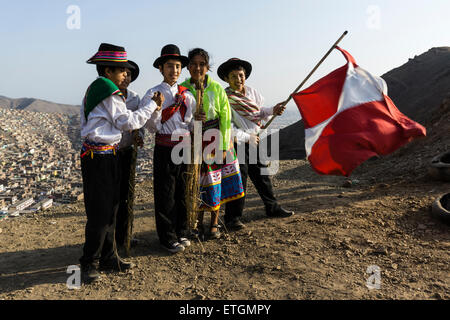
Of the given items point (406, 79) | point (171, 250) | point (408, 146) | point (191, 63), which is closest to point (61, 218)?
point (171, 250)

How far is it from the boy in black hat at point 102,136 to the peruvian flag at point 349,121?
1.72 meters

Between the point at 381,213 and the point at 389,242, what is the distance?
0.78 metres

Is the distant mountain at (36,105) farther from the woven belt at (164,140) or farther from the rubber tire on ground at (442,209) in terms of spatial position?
the rubber tire on ground at (442,209)

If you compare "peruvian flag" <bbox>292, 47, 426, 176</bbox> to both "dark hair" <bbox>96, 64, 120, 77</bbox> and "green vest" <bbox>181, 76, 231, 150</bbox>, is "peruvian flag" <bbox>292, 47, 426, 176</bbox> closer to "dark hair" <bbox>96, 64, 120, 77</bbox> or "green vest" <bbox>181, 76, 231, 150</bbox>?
"green vest" <bbox>181, 76, 231, 150</bbox>

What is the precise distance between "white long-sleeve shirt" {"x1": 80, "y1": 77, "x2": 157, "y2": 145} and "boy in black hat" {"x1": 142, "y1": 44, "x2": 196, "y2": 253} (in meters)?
0.35

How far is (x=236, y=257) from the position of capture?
321cm

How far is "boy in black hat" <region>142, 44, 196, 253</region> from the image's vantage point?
312 cm

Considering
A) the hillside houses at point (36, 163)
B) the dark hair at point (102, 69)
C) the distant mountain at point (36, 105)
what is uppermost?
the distant mountain at point (36, 105)

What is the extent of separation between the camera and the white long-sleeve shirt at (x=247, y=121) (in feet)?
12.4

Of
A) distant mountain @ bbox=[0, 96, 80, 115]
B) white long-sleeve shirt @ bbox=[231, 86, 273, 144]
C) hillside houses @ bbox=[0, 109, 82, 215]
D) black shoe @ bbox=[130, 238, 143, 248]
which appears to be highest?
distant mountain @ bbox=[0, 96, 80, 115]

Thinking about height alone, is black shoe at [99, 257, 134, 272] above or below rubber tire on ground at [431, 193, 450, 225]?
below

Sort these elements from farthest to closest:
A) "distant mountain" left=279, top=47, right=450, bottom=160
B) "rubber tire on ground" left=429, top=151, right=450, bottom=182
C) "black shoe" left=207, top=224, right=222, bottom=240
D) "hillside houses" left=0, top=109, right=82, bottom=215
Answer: "hillside houses" left=0, top=109, right=82, bottom=215 → "distant mountain" left=279, top=47, right=450, bottom=160 → "rubber tire on ground" left=429, top=151, right=450, bottom=182 → "black shoe" left=207, top=224, right=222, bottom=240

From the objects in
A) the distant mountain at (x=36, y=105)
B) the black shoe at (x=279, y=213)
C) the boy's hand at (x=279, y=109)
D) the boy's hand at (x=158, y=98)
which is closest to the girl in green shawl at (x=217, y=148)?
the boy's hand at (x=158, y=98)

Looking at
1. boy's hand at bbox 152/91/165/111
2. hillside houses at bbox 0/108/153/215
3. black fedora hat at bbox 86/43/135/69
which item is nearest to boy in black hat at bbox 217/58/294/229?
boy's hand at bbox 152/91/165/111
